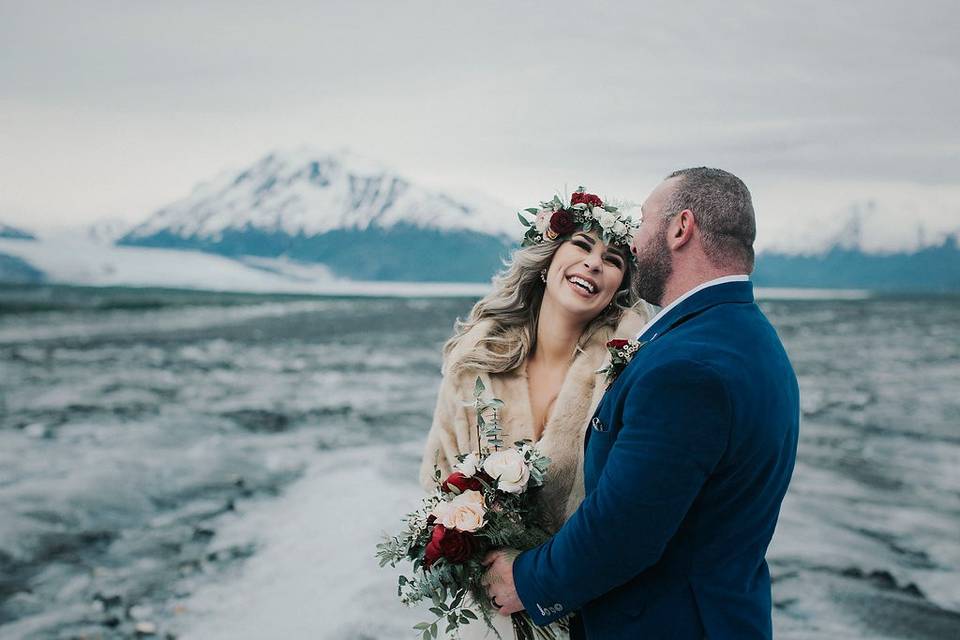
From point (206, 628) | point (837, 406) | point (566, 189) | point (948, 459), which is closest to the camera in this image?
point (566, 189)

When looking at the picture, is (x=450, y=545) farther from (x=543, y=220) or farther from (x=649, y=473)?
(x=543, y=220)

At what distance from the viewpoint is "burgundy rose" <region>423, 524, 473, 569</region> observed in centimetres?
245

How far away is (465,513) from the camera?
99.5 inches

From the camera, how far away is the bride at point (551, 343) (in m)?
3.19

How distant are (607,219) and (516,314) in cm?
70

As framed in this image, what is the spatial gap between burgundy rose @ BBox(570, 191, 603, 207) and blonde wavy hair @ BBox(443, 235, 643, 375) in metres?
0.21

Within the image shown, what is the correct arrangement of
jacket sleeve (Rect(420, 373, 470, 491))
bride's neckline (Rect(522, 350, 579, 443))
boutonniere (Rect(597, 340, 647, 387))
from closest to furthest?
boutonniere (Rect(597, 340, 647, 387)) < bride's neckline (Rect(522, 350, 579, 443)) < jacket sleeve (Rect(420, 373, 470, 491))

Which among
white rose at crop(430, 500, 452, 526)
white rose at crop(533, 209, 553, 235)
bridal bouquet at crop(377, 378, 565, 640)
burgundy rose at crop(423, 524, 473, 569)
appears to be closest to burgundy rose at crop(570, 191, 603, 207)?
white rose at crop(533, 209, 553, 235)

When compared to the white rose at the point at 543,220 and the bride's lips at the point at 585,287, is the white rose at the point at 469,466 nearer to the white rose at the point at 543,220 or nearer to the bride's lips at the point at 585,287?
the bride's lips at the point at 585,287

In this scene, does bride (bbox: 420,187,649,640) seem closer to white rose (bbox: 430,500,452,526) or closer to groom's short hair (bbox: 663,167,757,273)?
white rose (bbox: 430,500,452,526)

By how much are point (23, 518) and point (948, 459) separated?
35.7ft

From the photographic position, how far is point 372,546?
6.85 metres

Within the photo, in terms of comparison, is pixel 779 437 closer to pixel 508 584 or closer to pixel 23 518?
pixel 508 584

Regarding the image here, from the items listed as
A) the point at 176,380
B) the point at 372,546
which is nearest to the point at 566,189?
the point at 372,546
